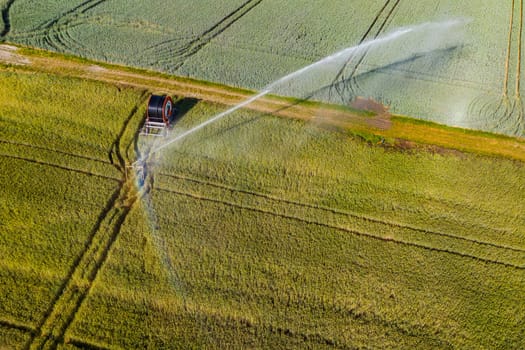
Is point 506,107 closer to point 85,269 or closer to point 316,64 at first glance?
point 316,64

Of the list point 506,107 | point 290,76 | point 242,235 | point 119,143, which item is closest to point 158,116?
point 119,143

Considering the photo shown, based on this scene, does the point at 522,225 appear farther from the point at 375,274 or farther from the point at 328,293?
the point at 328,293

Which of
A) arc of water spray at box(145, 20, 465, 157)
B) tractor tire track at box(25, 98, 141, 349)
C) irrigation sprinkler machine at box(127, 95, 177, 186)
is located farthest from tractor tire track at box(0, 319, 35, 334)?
arc of water spray at box(145, 20, 465, 157)

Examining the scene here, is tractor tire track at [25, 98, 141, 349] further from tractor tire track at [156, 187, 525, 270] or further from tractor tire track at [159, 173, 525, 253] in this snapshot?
tractor tire track at [159, 173, 525, 253]

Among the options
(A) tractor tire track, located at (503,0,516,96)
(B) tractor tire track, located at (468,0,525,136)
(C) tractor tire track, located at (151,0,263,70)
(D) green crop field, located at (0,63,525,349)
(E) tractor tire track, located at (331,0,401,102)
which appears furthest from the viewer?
(A) tractor tire track, located at (503,0,516,96)

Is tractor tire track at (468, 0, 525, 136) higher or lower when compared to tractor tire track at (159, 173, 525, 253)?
higher

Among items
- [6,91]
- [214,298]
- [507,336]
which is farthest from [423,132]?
[6,91]
